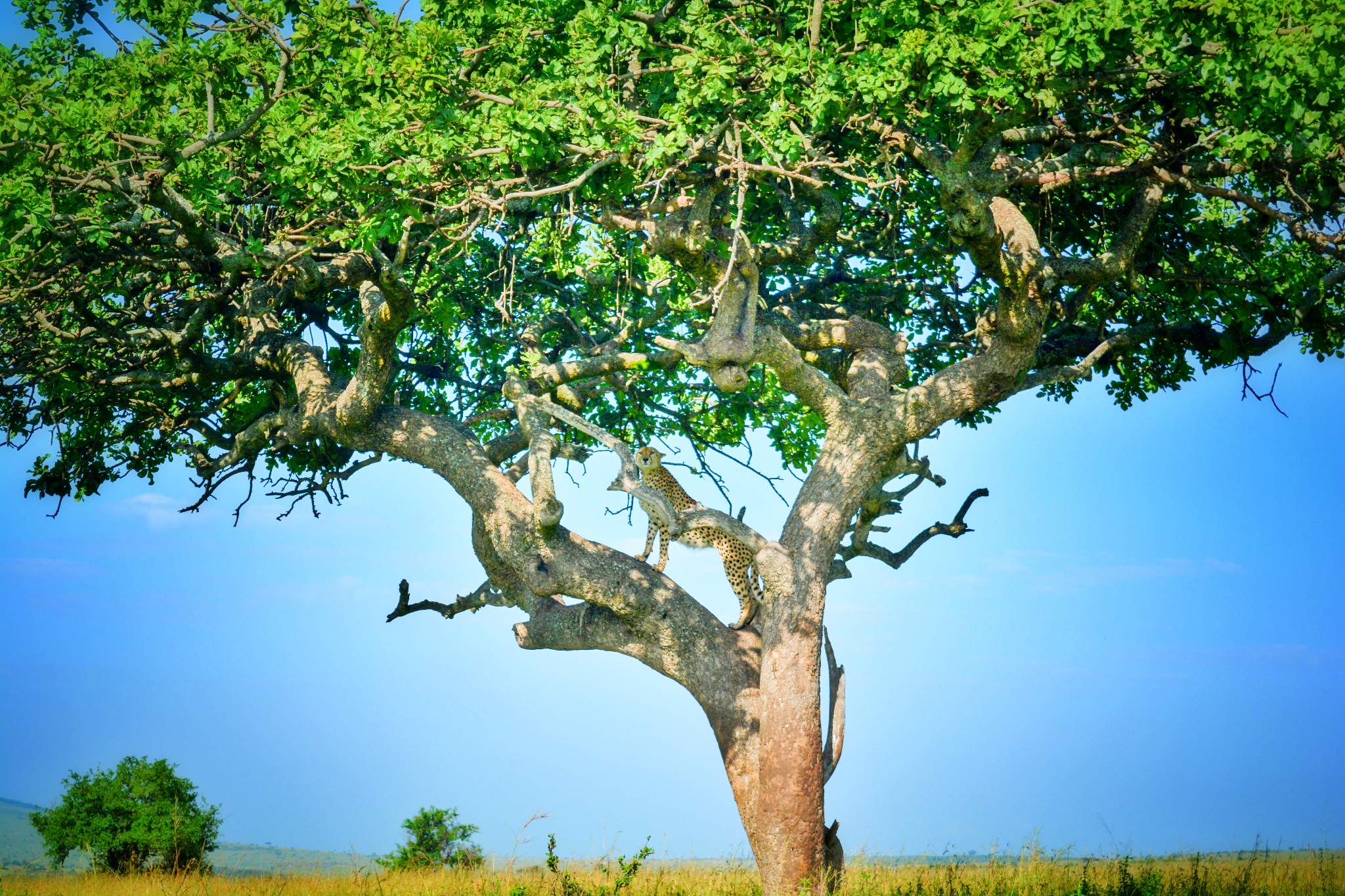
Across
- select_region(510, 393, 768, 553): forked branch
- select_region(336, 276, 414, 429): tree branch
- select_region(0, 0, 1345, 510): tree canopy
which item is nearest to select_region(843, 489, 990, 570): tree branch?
select_region(0, 0, 1345, 510): tree canopy

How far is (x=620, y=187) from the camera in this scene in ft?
31.1

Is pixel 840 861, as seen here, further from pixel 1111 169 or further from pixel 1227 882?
pixel 1111 169

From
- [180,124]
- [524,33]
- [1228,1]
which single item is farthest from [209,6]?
[1228,1]

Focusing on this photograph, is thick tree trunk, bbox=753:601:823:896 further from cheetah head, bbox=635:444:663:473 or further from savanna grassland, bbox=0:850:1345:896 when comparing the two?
cheetah head, bbox=635:444:663:473

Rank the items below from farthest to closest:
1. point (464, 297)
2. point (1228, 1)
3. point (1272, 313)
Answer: point (464, 297) < point (1272, 313) < point (1228, 1)

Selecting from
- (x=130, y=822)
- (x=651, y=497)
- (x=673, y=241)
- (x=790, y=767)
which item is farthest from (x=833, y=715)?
(x=130, y=822)

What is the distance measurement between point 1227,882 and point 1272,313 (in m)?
6.36

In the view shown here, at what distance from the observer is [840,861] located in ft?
31.9

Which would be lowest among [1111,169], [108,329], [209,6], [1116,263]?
[108,329]

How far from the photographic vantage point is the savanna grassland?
370 inches

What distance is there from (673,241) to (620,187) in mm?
792

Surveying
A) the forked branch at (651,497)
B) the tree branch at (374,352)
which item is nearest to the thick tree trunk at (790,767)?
the forked branch at (651,497)

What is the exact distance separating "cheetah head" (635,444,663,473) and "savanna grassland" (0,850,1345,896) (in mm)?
3928

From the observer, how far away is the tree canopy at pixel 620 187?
26.8ft
